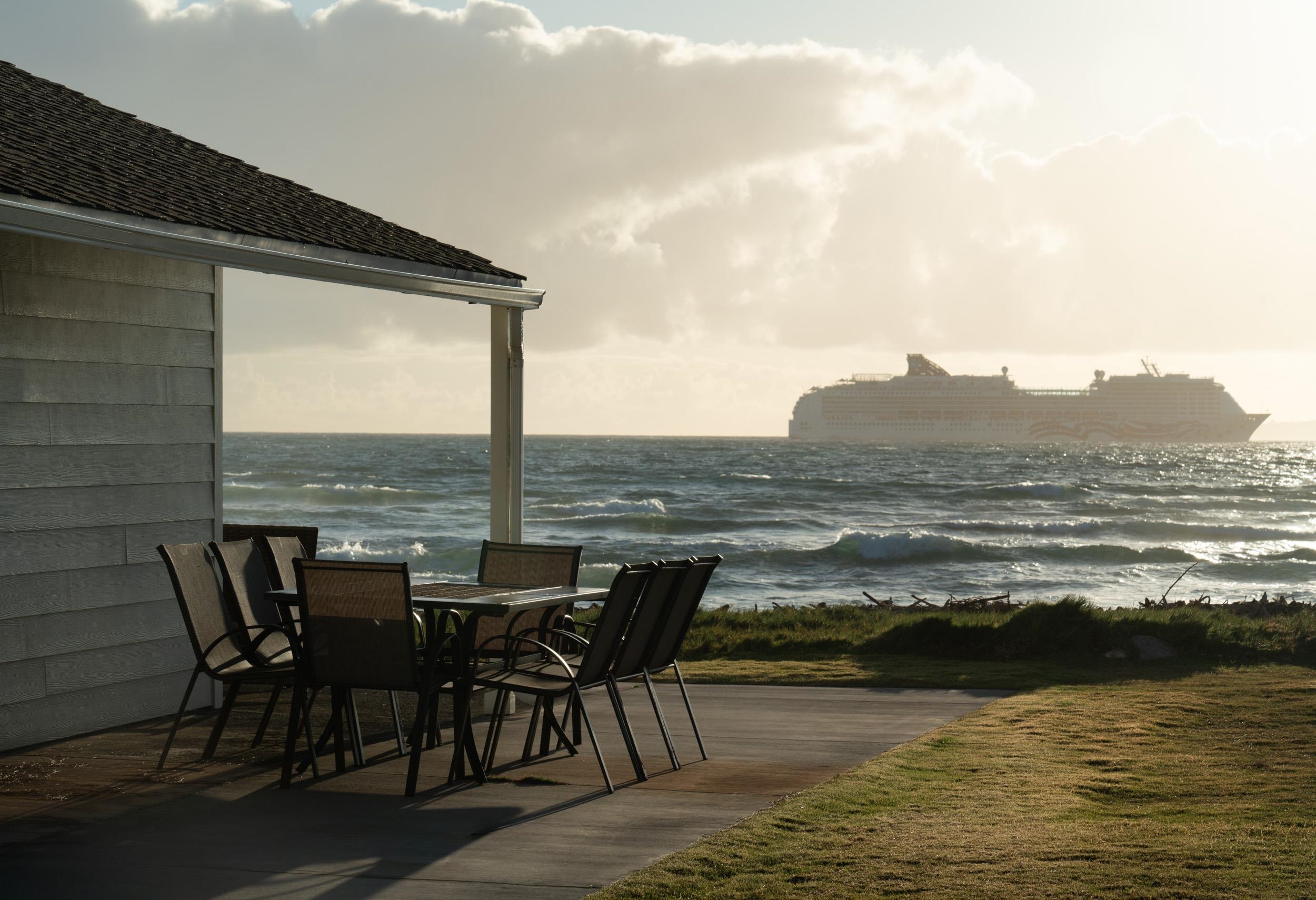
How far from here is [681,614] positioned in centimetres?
463

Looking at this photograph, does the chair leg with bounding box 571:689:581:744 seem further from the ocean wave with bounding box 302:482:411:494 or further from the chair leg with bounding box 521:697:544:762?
the ocean wave with bounding box 302:482:411:494

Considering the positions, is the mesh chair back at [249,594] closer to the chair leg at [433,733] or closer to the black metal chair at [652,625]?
the chair leg at [433,733]

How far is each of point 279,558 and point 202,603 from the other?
0.56m

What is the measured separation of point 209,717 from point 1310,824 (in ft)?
13.3

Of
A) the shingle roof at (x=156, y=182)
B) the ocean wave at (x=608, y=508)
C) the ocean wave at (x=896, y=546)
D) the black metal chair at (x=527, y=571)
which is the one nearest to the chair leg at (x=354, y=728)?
the black metal chair at (x=527, y=571)

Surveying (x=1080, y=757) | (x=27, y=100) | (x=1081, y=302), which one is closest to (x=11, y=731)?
(x=27, y=100)

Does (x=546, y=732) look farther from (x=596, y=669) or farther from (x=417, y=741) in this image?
(x=417, y=741)

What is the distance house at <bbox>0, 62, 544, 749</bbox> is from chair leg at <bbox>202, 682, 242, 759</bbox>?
816 millimetres

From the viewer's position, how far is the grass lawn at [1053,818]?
10.1 feet

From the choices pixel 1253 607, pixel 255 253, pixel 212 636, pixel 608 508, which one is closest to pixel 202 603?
pixel 212 636

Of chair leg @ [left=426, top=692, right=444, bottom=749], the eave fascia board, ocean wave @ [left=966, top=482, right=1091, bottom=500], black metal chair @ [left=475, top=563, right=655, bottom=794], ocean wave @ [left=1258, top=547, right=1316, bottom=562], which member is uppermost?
the eave fascia board

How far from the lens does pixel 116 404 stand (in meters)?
5.38

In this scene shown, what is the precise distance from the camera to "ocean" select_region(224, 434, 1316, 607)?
2208 centimetres

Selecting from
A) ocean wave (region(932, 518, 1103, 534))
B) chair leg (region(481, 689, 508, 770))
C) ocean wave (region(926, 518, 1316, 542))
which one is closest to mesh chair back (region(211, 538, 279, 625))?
chair leg (region(481, 689, 508, 770))
